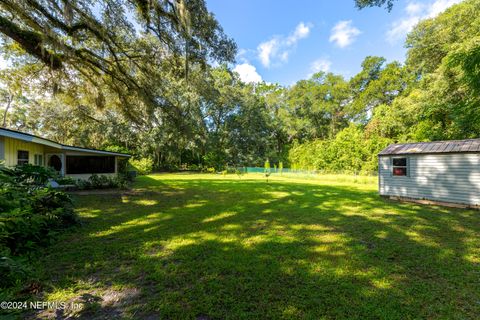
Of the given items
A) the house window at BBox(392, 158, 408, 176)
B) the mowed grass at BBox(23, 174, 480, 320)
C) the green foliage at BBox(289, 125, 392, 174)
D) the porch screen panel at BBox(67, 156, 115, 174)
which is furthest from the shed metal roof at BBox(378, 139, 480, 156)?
the porch screen panel at BBox(67, 156, 115, 174)

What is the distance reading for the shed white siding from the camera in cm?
646

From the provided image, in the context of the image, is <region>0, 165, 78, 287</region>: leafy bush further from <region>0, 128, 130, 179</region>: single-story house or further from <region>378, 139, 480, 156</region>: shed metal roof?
<region>378, 139, 480, 156</region>: shed metal roof

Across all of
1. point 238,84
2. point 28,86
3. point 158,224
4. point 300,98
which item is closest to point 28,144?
point 28,86

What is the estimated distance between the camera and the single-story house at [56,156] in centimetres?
716

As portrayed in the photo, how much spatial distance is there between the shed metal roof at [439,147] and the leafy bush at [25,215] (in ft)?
32.5

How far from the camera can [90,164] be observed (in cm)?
1234

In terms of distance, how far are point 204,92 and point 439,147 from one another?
9409mm

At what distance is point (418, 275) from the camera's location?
2684mm

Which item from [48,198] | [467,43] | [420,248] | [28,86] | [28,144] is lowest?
[420,248]

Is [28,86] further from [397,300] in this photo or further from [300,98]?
[300,98]

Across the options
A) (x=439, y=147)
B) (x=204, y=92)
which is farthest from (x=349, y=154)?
(x=204, y=92)

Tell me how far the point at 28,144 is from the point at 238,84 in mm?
26949

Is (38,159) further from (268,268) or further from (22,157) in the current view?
(268,268)

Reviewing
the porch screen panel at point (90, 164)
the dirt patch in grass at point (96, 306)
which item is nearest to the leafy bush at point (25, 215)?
the dirt patch in grass at point (96, 306)
